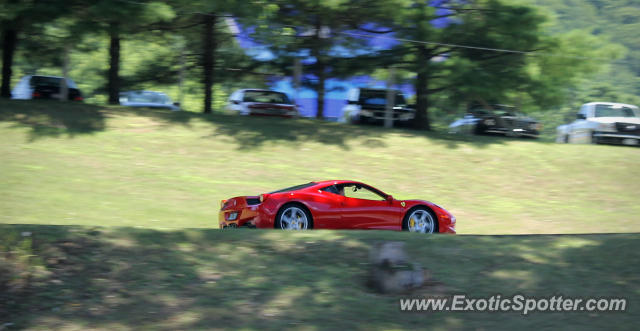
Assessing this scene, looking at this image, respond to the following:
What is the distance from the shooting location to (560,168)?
17.6m

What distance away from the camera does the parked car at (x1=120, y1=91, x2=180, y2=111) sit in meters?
23.8

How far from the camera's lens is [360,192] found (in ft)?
37.3

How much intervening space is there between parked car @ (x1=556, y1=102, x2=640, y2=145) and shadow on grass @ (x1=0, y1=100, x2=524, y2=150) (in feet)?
11.9

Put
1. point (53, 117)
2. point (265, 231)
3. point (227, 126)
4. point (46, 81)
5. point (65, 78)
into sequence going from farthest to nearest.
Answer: point (46, 81) → point (65, 78) → point (227, 126) → point (53, 117) → point (265, 231)

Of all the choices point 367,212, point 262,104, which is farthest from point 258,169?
point 262,104

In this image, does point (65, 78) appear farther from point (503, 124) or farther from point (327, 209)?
point (503, 124)

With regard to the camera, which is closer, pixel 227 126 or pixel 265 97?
pixel 227 126

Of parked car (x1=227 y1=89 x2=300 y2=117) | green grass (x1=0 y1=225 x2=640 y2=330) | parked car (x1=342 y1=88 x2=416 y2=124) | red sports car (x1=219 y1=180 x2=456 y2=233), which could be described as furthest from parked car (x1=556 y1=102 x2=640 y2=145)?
green grass (x1=0 y1=225 x2=640 y2=330)

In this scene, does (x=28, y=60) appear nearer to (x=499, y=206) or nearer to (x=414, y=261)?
(x=499, y=206)

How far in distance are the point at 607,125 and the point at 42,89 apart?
19.7 m

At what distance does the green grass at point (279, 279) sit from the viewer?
5.77 meters

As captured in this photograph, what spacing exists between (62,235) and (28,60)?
21.3 meters

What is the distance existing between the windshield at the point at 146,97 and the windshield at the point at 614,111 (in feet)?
52.9

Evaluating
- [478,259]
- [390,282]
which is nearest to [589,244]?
[478,259]
